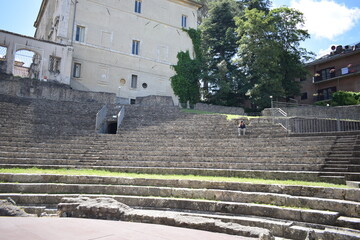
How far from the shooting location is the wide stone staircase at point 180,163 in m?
6.45

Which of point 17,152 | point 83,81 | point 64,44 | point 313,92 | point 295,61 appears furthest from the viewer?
point 313,92

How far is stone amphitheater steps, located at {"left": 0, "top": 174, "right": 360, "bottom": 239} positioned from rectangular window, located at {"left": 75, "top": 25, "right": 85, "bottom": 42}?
21.7 meters

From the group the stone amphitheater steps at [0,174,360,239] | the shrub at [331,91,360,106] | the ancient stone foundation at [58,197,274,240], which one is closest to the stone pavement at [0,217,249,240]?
the ancient stone foundation at [58,197,274,240]

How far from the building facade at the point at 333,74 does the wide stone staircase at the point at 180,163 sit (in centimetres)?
2331

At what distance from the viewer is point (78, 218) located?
622 cm

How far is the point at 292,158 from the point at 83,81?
22804mm

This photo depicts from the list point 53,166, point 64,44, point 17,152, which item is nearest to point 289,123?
point 53,166

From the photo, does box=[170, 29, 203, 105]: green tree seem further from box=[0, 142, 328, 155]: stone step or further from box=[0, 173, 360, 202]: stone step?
box=[0, 173, 360, 202]: stone step

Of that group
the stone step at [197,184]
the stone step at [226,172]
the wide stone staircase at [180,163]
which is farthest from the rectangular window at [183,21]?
the stone step at [197,184]

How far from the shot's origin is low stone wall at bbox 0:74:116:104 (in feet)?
65.2

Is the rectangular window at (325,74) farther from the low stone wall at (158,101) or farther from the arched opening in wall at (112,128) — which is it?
the arched opening in wall at (112,128)

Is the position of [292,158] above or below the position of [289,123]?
below

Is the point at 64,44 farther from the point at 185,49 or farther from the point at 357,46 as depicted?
the point at 357,46

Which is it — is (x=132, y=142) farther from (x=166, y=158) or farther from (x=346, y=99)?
(x=346, y=99)
